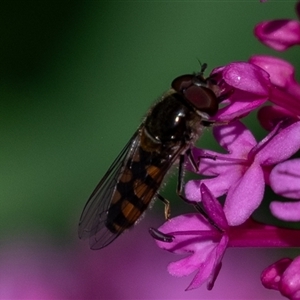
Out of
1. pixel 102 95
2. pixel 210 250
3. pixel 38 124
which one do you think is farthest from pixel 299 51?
pixel 210 250

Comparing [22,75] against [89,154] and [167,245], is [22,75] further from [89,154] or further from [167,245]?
[167,245]

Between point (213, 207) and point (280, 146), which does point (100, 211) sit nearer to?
point (213, 207)

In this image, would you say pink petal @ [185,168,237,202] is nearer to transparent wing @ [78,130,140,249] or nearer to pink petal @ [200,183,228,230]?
pink petal @ [200,183,228,230]

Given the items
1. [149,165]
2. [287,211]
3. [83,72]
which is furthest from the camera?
[83,72]

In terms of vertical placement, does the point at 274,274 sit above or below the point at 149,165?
below

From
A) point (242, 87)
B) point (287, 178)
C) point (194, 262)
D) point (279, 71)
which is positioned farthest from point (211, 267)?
point (279, 71)

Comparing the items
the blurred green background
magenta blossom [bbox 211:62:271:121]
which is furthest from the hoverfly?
the blurred green background

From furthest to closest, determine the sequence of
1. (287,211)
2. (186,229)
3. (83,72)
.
Answer: (83,72) → (186,229) → (287,211)

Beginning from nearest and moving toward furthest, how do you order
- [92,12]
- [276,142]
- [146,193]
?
1. [276,142]
2. [146,193]
3. [92,12]
